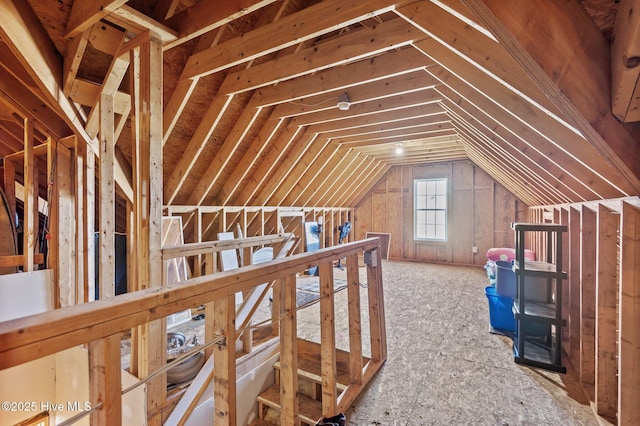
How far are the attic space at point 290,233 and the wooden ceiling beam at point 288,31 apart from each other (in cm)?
1

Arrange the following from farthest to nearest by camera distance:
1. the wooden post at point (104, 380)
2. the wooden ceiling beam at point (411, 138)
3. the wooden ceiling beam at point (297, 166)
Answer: the wooden ceiling beam at point (297, 166) < the wooden ceiling beam at point (411, 138) < the wooden post at point (104, 380)

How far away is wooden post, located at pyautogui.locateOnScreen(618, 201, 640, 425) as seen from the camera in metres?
1.55

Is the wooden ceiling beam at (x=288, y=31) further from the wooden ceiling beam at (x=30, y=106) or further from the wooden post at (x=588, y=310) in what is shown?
the wooden post at (x=588, y=310)

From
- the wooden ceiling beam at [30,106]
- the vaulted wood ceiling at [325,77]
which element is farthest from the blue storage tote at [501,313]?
the wooden ceiling beam at [30,106]

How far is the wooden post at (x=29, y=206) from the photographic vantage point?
2.92 m

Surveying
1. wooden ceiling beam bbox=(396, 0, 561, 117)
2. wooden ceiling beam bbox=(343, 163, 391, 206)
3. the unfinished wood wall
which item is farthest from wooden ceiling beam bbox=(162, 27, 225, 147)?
the unfinished wood wall

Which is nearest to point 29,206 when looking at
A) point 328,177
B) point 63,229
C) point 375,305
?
point 63,229

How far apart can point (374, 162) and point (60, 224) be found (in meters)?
5.71

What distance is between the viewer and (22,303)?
2762mm

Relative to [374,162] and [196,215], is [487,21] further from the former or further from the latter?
[374,162]

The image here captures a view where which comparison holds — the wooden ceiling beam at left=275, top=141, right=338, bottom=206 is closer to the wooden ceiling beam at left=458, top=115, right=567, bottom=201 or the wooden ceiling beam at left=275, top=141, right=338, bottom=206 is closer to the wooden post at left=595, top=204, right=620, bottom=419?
the wooden ceiling beam at left=458, top=115, right=567, bottom=201

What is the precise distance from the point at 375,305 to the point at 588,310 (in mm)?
1589

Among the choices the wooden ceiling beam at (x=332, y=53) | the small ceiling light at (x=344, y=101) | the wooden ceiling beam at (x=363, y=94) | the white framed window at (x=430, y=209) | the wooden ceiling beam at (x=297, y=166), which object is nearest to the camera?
the wooden ceiling beam at (x=332, y=53)

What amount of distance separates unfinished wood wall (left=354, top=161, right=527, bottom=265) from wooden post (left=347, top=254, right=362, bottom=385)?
18.5ft
